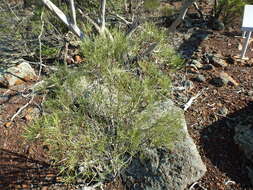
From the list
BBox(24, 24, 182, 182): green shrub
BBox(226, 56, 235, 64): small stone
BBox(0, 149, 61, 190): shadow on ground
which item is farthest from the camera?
BBox(226, 56, 235, 64): small stone

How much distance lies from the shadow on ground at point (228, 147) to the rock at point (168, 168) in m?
0.32

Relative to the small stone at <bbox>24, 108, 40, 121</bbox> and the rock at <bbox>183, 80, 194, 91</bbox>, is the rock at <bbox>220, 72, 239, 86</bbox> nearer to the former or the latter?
the rock at <bbox>183, 80, 194, 91</bbox>

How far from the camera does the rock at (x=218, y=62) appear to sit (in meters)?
4.26

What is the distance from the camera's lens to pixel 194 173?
2371mm

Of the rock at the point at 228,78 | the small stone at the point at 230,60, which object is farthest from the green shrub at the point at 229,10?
the rock at the point at 228,78

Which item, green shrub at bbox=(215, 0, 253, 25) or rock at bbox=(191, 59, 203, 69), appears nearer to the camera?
rock at bbox=(191, 59, 203, 69)

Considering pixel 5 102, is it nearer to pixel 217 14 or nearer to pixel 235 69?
pixel 235 69

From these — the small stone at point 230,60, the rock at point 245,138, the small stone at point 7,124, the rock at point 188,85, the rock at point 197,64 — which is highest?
the rock at point 197,64

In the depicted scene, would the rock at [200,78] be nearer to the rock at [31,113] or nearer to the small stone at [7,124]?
the rock at [31,113]

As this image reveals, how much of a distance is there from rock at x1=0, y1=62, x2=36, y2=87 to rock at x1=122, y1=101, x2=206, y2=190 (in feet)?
8.41

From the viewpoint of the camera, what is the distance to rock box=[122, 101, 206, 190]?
2.33 m

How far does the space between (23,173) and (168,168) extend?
1540 mm

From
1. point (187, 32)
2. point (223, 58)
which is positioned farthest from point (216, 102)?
point (187, 32)

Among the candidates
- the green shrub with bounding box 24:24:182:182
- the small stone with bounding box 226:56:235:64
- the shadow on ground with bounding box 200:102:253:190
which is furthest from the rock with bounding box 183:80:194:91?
the green shrub with bounding box 24:24:182:182
